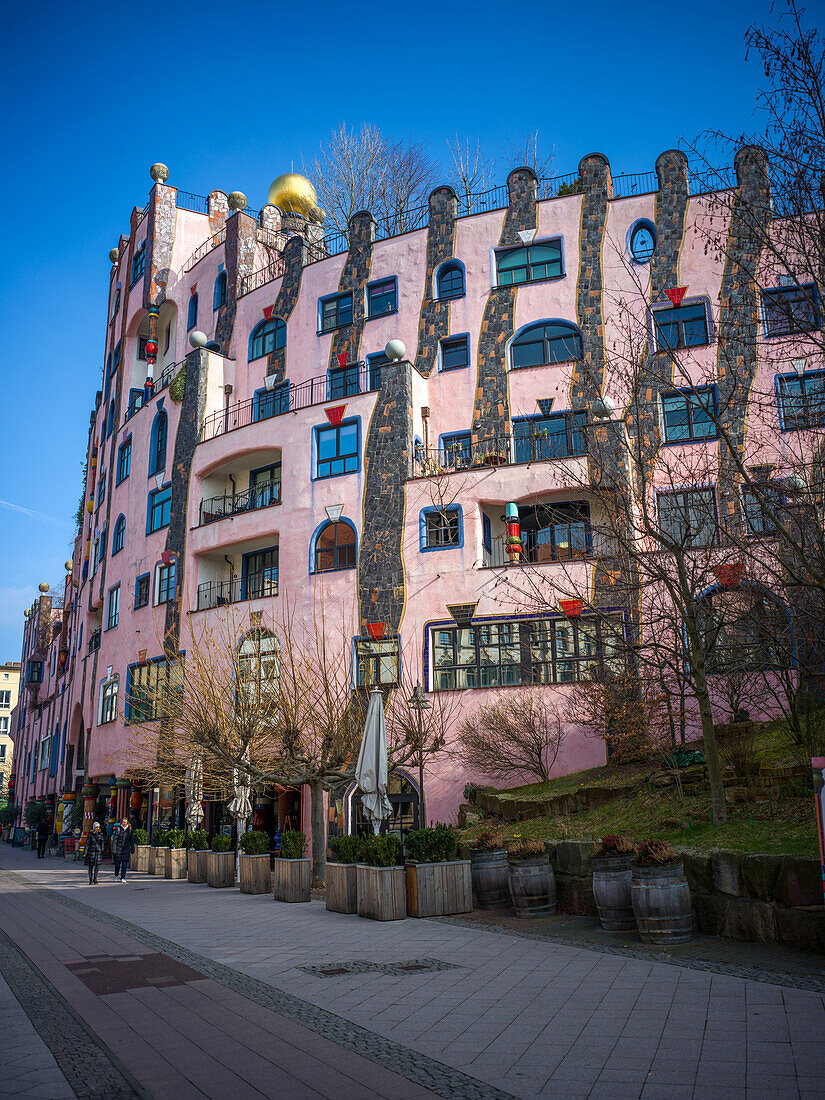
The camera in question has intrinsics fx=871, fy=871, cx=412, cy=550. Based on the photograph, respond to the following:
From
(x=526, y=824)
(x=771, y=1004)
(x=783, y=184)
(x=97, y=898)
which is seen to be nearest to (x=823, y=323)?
(x=783, y=184)

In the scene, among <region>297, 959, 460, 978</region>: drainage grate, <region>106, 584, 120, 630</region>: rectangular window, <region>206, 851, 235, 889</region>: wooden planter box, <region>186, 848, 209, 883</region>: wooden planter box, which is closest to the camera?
<region>297, 959, 460, 978</region>: drainage grate

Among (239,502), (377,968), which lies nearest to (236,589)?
(239,502)

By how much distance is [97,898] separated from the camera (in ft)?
61.0

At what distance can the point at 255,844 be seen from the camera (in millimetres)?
18750

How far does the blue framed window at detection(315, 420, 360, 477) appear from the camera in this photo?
28.5 meters

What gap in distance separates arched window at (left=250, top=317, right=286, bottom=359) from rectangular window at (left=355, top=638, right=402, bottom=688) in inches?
543

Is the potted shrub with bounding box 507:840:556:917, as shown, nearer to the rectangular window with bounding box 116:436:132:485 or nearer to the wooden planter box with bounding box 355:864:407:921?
the wooden planter box with bounding box 355:864:407:921

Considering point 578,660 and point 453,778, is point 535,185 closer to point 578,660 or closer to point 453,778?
point 578,660

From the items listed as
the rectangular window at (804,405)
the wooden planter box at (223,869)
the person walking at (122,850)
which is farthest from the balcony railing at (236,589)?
the rectangular window at (804,405)

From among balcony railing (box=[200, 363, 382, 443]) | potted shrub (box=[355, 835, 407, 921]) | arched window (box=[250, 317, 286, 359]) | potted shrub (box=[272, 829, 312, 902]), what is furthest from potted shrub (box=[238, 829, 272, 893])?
arched window (box=[250, 317, 286, 359])

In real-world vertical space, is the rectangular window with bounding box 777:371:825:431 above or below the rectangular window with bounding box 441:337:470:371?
below

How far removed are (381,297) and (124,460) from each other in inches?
656

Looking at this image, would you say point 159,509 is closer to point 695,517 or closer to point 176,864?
point 176,864

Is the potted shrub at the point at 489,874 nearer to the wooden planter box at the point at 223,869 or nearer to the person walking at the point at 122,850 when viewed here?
the wooden planter box at the point at 223,869
